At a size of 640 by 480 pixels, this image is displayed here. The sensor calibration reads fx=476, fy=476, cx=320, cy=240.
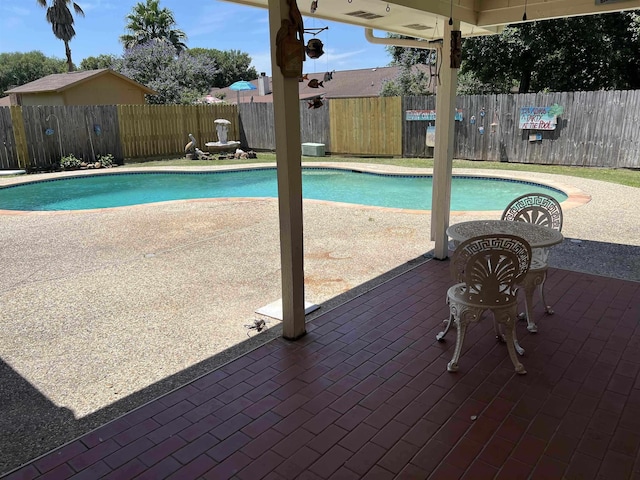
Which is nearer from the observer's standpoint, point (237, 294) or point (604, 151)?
point (237, 294)

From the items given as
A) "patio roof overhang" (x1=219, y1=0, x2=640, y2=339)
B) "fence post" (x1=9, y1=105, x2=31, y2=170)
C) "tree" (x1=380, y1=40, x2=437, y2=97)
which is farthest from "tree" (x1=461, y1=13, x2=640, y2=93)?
"fence post" (x1=9, y1=105, x2=31, y2=170)

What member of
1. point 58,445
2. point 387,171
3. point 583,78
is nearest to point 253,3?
point 58,445

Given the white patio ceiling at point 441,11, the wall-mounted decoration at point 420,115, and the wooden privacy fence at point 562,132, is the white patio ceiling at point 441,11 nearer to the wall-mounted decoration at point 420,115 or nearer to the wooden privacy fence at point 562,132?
the wooden privacy fence at point 562,132

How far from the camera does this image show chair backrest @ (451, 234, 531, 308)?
2.88 metres

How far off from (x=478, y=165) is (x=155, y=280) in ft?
34.7

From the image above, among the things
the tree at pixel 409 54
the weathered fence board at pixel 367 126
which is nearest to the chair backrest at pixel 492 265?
the weathered fence board at pixel 367 126

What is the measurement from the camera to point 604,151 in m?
12.0

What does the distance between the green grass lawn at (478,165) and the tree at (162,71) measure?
10340 millimetres

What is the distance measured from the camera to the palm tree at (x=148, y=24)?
1225 inches

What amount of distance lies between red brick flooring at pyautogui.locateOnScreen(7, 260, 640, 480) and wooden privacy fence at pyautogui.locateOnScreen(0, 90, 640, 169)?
33.0 feet

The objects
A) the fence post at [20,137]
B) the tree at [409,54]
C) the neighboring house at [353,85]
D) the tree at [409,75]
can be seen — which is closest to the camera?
the fence post at [20,137]

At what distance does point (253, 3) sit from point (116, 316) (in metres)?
3.01

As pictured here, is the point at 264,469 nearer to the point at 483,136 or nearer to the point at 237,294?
the point at 237,294

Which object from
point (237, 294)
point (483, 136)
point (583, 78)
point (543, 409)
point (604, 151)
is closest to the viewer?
point (543, 409)
